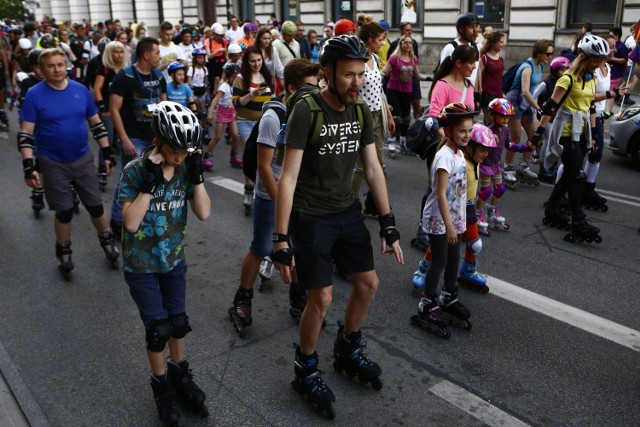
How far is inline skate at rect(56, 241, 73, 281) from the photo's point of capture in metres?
5.77

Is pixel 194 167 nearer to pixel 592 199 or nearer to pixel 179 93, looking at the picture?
pixel 179 93

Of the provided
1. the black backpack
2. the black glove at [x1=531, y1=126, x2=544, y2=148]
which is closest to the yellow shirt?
the black glove at [x1=531, y1=126, x2=544, y2=148]

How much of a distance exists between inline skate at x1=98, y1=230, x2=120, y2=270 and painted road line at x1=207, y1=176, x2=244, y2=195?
2.62 metres

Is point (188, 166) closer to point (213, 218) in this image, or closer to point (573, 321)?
point (573, 321)

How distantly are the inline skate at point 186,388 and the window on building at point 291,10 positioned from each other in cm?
2384

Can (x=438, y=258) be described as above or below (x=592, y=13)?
below

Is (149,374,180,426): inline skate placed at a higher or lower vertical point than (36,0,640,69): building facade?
lower

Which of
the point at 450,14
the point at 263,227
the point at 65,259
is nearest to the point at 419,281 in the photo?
the point at 263,227

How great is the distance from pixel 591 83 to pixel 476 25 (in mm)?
→ 1647

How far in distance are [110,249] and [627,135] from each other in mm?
7256

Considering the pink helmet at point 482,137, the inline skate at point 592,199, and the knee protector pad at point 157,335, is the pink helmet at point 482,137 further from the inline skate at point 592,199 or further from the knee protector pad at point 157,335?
the inline skate at point 592,199

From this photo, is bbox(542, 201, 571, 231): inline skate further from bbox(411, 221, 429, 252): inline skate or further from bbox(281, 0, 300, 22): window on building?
→ bbox(281, 0, 300, 22): window on building

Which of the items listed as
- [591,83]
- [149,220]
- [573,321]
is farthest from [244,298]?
[591,83]

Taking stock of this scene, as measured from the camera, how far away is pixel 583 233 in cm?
629
